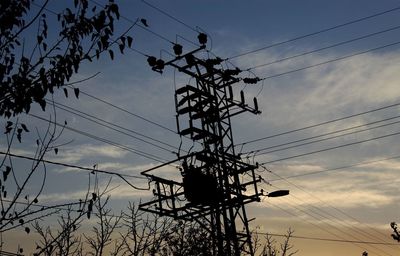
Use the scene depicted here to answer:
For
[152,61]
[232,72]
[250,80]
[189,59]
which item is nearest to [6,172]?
[152,61]

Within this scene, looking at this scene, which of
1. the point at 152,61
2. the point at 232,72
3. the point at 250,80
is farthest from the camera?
the point at 250,80

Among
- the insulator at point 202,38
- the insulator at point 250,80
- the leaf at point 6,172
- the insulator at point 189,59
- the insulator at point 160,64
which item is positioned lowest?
the leaf at point 6,172

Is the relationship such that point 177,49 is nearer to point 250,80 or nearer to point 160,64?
point 160,64

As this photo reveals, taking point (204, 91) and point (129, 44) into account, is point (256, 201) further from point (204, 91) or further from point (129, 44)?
point (129, 44)

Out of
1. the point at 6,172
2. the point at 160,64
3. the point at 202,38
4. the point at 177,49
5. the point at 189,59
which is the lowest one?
the point at 6,172

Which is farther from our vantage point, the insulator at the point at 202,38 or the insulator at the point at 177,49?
the insulator at the point at 202,38

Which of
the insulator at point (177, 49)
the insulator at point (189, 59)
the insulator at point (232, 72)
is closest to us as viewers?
the insulator at point (177, 49)

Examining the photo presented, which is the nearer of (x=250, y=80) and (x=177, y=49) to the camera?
(x=177, y=49)

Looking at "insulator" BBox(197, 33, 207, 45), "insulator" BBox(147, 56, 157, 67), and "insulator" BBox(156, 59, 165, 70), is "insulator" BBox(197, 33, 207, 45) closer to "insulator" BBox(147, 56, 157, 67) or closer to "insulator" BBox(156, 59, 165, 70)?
"insulator" BBox(156, 59, 165, 70)

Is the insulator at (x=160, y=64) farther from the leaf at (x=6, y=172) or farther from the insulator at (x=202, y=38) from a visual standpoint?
the leaf at (x=6, y=172)

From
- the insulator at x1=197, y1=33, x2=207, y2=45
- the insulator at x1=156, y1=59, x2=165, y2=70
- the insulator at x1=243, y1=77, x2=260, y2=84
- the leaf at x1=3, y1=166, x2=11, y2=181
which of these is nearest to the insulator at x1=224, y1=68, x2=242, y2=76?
the insulator at x1=243, y1=77, x2=260, y2=84

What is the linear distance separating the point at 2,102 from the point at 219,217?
13083mm

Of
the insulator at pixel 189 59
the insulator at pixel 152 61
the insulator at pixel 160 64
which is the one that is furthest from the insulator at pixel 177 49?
the insulator at pixel 152 61

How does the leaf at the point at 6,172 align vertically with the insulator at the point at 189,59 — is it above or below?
below
